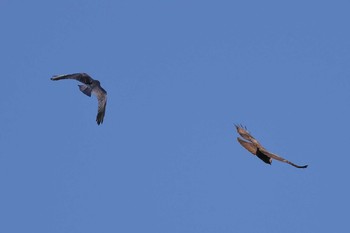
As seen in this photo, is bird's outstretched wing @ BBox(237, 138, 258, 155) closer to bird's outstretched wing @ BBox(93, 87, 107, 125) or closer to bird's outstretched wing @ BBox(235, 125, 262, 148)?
bird's outstretched wing @ BBox(235, 125, 262, 148)

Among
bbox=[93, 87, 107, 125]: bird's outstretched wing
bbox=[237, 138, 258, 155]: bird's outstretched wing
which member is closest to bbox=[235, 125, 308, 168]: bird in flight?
bbox=[237, 138, 258, 155]: bird's outstretched wing

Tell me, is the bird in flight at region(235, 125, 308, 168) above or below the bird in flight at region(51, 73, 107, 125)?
below

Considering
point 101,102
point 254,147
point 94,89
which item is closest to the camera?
point 254,147

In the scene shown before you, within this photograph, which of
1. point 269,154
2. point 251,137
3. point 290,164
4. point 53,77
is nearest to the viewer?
point 290,164

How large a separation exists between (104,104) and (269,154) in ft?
44.2

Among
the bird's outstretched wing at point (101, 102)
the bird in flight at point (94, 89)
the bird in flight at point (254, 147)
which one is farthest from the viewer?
the bird's outstretched wing at point (101, 102)

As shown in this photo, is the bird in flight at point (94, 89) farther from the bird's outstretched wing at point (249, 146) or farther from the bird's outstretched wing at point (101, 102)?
the bird's outstretched wing at point (249, 146)

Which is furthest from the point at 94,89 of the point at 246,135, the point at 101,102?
the point at 246,135

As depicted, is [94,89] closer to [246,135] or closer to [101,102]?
[101,102]

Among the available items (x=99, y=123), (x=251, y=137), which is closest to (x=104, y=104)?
(x=99, y=123)

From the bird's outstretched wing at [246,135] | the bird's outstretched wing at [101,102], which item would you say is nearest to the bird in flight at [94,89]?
the bird's outstretched wing at [101,102]

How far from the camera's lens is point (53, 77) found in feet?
139

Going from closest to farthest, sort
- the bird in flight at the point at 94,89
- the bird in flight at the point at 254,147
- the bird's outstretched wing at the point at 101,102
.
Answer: the bird in flight at the point at 254,147
the bird in flight at the point at 94,89
the bird's outstretched wing at the point at 101,102

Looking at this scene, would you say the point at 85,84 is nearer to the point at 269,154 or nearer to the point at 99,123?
the point at 99,123
